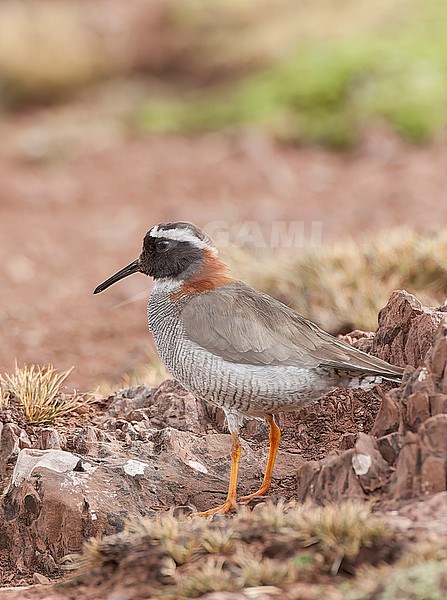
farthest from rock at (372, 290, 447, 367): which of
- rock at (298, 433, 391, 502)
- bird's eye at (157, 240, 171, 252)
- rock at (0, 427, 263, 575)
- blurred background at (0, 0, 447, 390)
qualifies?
blurred background at (0, 0, 447, 390)

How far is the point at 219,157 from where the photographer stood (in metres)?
15.9

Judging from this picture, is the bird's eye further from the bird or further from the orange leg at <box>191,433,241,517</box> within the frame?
the orange leg at <box>191,433,241,517</box>

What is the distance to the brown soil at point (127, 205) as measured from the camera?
418 inches

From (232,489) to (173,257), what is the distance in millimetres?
1372

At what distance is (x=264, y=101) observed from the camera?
17109 millimetres

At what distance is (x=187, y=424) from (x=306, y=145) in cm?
1066

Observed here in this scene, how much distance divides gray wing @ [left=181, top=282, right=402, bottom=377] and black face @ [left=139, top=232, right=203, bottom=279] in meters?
0.25

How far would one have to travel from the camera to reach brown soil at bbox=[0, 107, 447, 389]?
34.9 ft

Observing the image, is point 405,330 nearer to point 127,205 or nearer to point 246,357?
point 246,357

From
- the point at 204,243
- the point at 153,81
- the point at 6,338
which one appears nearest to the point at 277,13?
the point at 153,81

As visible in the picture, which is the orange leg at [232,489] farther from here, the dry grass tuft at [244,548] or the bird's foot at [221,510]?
the dry grass tuft at [244,548]

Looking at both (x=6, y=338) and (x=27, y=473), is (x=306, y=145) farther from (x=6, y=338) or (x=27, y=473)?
(x=27, y=473)

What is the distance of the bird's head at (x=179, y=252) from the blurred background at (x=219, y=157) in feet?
5.85

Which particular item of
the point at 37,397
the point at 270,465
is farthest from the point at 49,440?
the point at 270,465
